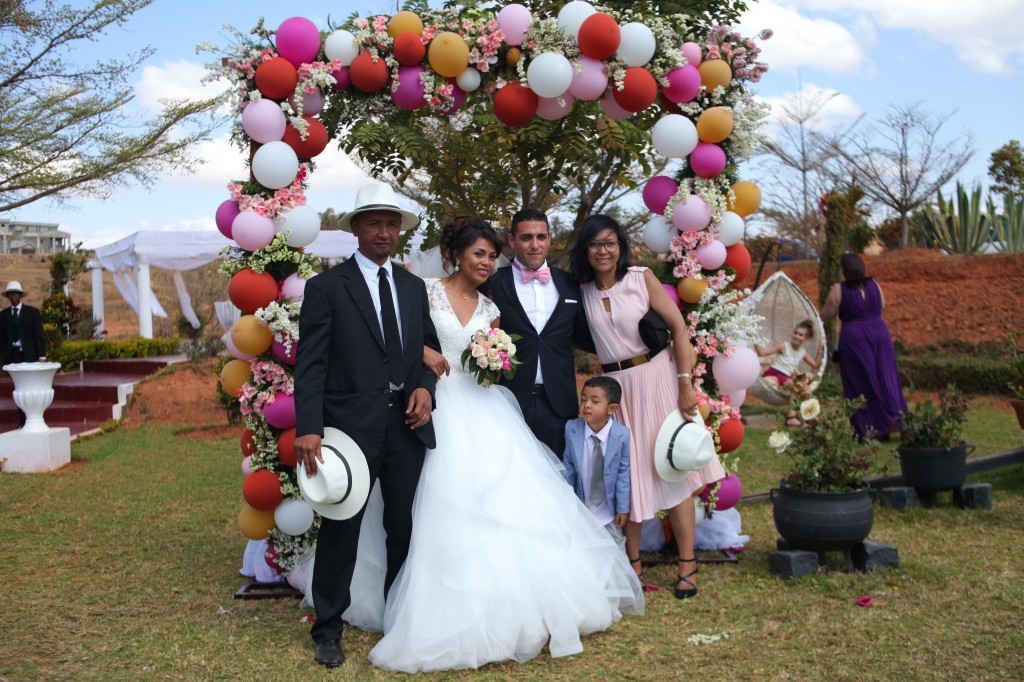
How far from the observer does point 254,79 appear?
562cm

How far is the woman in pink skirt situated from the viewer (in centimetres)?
547

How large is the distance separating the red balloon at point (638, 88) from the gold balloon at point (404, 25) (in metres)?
1.42

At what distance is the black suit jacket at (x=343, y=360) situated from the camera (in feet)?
14.4

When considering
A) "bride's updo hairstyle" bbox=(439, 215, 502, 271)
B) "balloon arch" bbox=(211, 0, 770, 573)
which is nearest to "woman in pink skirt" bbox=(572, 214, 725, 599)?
"balloon arch" bbox=(211, 0, 770, 573)

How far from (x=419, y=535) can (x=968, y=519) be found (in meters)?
4.48

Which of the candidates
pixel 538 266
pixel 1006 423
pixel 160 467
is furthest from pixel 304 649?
pixel 1006 423

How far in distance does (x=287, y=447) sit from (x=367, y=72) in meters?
2.51

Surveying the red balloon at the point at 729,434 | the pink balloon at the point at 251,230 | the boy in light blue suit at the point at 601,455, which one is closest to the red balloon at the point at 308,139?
the pink balloon at the point at 251,230

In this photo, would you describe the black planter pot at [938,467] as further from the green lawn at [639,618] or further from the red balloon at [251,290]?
the red balloon at [251,290]

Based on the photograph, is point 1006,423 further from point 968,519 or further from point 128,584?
point 128,584

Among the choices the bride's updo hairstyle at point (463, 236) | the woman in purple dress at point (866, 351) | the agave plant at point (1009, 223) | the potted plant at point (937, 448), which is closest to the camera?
the bride's updo hairstyle at point (463, 236)

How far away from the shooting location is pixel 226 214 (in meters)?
5.63

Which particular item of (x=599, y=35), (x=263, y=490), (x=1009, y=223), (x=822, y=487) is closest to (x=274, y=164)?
(x=263, y=490)

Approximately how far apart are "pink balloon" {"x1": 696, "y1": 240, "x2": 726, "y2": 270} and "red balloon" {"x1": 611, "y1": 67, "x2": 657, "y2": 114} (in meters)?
1.07
